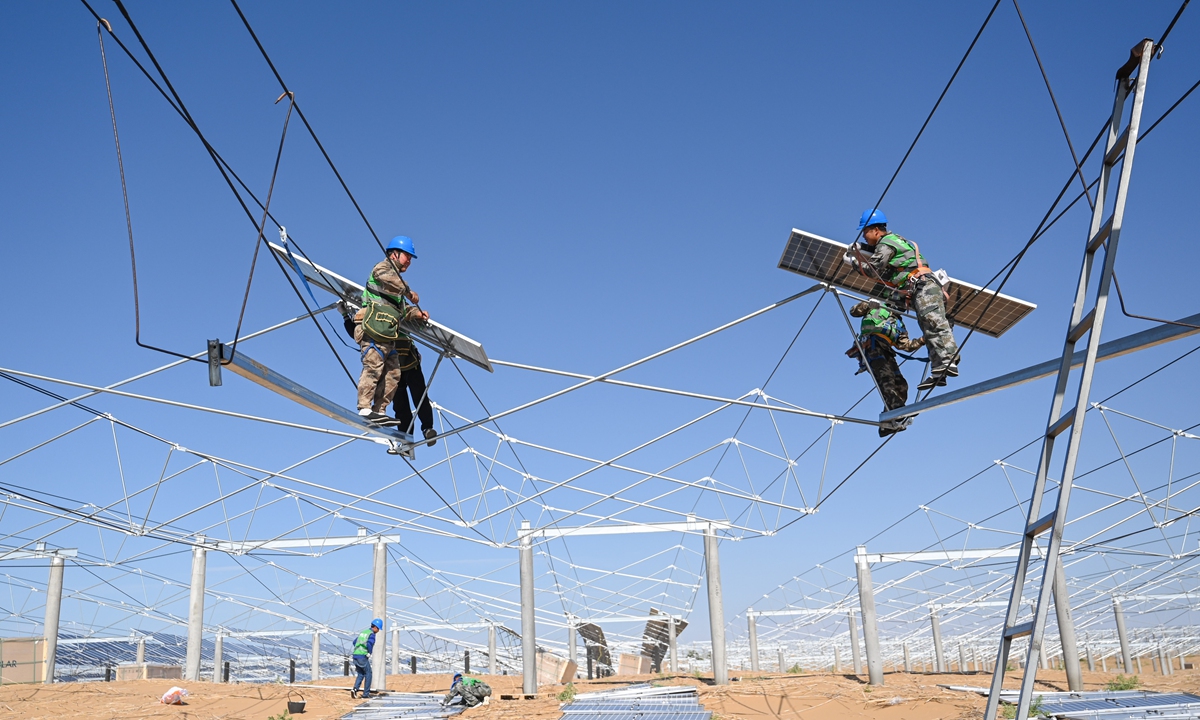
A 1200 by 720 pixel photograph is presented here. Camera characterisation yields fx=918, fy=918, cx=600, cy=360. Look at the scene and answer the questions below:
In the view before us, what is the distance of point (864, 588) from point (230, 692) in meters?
13.4

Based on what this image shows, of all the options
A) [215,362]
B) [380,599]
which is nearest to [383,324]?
[215,362]

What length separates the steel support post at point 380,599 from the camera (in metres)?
20.2

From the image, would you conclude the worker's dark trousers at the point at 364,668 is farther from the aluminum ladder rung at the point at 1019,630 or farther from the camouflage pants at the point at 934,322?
the aluminum ladder rung at the point at 1019,630

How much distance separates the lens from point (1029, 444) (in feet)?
59.2

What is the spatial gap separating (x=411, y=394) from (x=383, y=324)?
1275 millimetres

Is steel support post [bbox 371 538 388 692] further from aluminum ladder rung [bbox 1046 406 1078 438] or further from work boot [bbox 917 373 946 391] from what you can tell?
aluminum ladder rung [bbox 1046 406 1078 438]

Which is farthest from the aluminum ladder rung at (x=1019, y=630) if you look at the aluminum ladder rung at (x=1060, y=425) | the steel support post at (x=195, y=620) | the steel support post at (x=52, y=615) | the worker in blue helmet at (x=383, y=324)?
the steel support post at (x=52, y=615)

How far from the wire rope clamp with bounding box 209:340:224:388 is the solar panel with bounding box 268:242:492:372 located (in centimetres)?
235

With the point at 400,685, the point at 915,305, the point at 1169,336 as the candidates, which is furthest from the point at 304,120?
the point at 400,685

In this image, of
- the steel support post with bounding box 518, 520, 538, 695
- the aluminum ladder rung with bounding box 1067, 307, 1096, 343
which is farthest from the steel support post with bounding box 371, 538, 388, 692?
the aluminum ladder rung with bounding box 1067, 307, 1096, 343

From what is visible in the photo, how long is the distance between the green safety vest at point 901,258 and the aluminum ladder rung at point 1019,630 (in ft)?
12.8

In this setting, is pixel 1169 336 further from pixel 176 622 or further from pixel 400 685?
pixel 176 622

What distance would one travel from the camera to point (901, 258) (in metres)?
8.12

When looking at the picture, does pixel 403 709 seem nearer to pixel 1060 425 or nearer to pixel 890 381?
pixel 890 381
